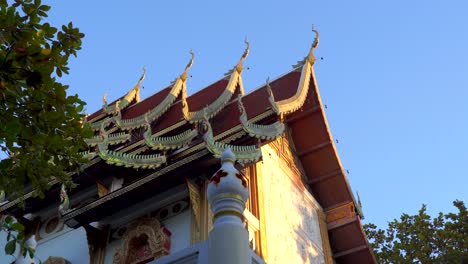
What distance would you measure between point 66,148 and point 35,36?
3.12 ft

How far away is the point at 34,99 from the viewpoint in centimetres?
440

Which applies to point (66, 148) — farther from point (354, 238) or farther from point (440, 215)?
point (440, 215)

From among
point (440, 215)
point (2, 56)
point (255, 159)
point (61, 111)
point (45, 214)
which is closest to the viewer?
point (2, 56)

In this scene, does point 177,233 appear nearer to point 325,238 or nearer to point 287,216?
point 287,216

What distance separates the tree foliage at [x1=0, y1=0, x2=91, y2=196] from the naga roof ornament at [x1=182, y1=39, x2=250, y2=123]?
4204 millimetres

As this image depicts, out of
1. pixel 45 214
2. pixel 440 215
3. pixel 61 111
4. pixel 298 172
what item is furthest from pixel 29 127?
pixel 440 215

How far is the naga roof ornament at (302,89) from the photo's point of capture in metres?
9.05

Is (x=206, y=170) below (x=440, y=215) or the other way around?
below

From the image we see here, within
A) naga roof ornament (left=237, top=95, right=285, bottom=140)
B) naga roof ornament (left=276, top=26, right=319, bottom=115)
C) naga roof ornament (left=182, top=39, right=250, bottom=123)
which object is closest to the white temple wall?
naga roof ornament (left=182, top=39, right=250, bottom=123)

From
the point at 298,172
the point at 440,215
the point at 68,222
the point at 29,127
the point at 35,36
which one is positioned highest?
the point at 440,215

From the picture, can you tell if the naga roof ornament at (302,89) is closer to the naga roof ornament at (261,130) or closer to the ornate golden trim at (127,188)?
the naga roof ornament at (261,130)

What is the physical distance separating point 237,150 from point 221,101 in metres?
1.84

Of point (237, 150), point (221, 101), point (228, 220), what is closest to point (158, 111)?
point (221, 101)

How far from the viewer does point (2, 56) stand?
421 cm
